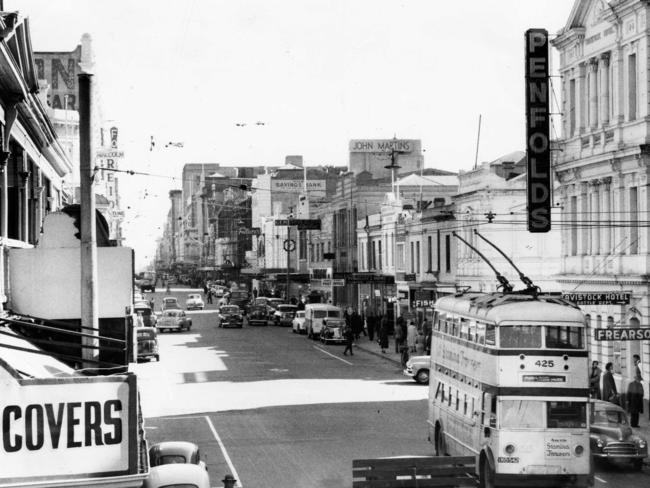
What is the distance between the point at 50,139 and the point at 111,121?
90456 millimetres

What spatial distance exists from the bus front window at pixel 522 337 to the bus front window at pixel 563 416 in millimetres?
1059

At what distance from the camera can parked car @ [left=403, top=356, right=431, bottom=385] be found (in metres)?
39.3

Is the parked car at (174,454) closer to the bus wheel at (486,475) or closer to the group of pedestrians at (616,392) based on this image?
the bus wheel at (486,475)

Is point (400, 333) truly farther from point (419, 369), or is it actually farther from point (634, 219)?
point (634, 219)

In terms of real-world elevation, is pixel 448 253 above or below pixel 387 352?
above

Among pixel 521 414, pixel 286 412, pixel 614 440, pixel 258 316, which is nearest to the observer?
pixel 521 414

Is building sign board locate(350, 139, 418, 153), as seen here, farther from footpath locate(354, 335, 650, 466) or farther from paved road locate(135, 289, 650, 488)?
paved road locate(135, 289, 650, 488)

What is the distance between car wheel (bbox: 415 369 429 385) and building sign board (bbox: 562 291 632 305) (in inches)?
294

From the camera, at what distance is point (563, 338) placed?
61.7 ft

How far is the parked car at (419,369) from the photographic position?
39344mm

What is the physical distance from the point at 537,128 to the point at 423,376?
411 inches

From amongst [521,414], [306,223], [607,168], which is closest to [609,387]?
[607,168]

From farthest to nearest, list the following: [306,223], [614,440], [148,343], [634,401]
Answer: [306,223] → [148,343] → [634,401] → [614,440]

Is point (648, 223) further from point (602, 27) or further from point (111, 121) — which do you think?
point (111, 121)
